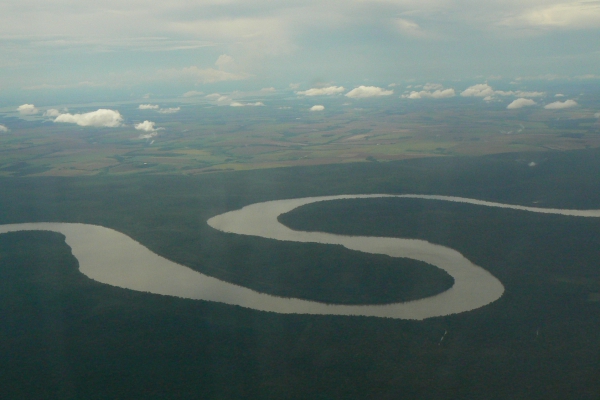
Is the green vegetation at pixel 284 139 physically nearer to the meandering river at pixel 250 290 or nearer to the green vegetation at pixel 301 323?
the meandering river at pixel 250 290

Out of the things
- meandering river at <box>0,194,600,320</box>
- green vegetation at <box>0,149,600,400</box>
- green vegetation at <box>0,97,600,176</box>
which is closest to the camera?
green vegetation at <box>0,149,600,400</box>

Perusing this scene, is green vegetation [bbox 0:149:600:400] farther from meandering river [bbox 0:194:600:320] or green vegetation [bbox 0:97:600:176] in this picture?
green vegetation [bbox 0:97:600:176]

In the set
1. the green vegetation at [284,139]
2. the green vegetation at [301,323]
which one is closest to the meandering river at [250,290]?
the green vegetation at [301,323]

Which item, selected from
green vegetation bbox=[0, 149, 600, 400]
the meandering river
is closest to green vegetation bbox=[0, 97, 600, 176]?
the meandering river

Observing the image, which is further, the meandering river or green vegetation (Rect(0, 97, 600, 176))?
Result: green vegetation (Rect(0, 97, 600, 176))

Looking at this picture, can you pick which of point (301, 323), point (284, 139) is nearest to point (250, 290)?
point (301, 323)

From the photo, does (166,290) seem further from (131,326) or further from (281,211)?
(281,211)

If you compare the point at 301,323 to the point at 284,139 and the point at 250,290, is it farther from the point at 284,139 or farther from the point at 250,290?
the point at 284,139

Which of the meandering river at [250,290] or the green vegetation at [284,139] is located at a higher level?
the green vegetation at [284,139]
